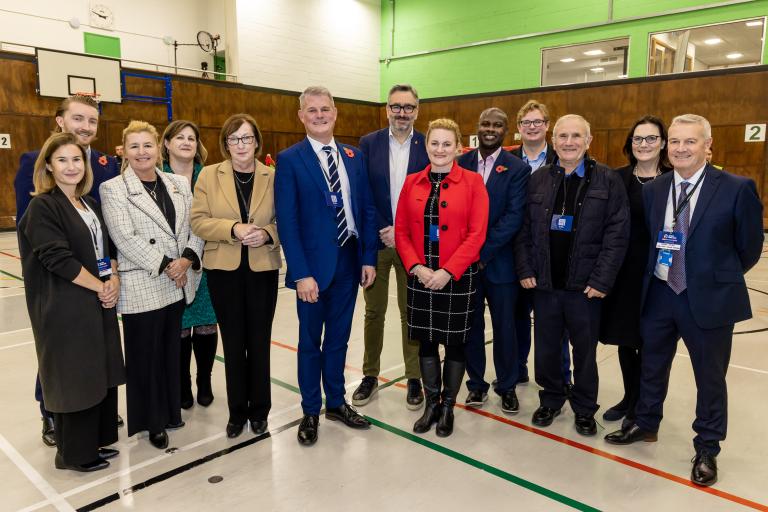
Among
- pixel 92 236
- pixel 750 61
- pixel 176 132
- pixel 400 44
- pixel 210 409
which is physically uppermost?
pixel 400 44

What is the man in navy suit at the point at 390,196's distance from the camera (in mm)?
3383

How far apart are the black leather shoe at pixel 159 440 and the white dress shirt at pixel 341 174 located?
1488 mm

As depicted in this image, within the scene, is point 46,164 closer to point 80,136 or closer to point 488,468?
point 80,136

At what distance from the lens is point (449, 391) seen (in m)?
3.03

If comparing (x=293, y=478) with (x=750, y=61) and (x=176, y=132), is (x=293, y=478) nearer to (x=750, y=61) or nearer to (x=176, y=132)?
(x=176, y=132)

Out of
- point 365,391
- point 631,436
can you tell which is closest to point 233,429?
point 365,391

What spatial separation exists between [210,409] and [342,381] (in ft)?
2.91

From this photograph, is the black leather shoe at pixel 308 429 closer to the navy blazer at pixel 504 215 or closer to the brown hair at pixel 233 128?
the navy blazer at pixel 504 215

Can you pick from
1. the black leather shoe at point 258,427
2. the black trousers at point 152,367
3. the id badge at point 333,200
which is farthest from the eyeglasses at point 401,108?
the black leather shoe at point 258,427

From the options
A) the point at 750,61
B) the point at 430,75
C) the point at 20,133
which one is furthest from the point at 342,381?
the point at 430,75

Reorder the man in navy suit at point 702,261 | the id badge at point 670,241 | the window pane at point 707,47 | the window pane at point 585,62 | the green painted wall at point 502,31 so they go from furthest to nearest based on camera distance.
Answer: the window pane at point 585,62 < the green painted wall at point 502,31 < the window pane at point 707,47 < the id badge at point 670,241 < the man in navy suit at point 702,261

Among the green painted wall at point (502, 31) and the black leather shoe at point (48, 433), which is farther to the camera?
the green painted wall at point (502, 31)

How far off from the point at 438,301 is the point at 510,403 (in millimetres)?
887

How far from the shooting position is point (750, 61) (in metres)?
11.7
